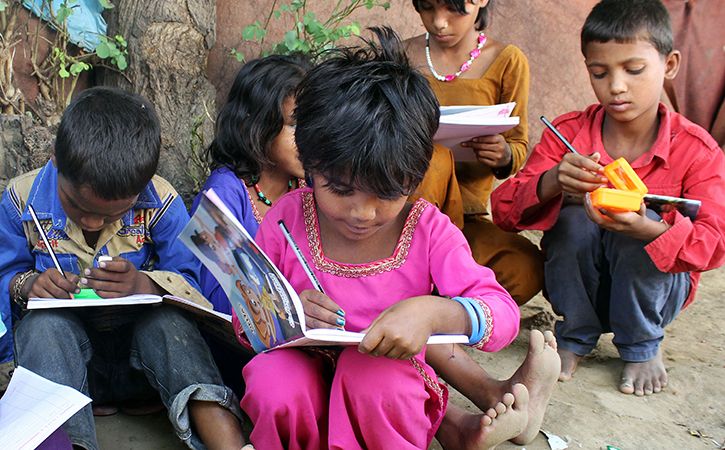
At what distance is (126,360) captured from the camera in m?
2.42

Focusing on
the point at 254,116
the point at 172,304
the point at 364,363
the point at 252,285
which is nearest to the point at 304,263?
the point at 252,285

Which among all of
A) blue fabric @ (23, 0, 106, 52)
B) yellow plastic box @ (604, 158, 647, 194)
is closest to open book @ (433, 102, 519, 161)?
yellow plastic box @ (604, 158, 647, 194)

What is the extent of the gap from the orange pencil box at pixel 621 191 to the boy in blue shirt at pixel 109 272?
1.21m

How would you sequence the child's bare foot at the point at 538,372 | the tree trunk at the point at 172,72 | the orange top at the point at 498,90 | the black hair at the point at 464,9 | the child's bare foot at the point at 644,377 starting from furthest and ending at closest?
the tree trunk at the point at 172,72
the orange top at the point at 498,90
the black hair at the point at 464,9
the child's bare foot at the point at 644,377
the child's bare foot at the point at 538,372

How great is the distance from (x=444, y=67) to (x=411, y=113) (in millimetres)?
1468

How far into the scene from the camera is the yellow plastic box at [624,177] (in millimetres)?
2477

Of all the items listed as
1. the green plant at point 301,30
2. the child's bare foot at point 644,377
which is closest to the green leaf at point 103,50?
the green plant at point 301,30

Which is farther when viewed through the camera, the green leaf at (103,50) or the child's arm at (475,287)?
the green leaf at (103,50)

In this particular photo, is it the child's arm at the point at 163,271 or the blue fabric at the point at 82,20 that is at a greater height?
the blue fabric at the point at 82,20

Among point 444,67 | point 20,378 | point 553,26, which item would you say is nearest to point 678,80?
point 553,26

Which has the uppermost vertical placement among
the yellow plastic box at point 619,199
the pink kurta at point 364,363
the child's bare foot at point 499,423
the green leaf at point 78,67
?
the green leaf at point 78,67

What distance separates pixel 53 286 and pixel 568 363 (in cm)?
169

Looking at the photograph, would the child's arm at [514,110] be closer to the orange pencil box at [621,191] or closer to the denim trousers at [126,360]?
the orange pencil box at [621,191]

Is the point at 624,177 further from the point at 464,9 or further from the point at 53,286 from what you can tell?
the point at 53,286
